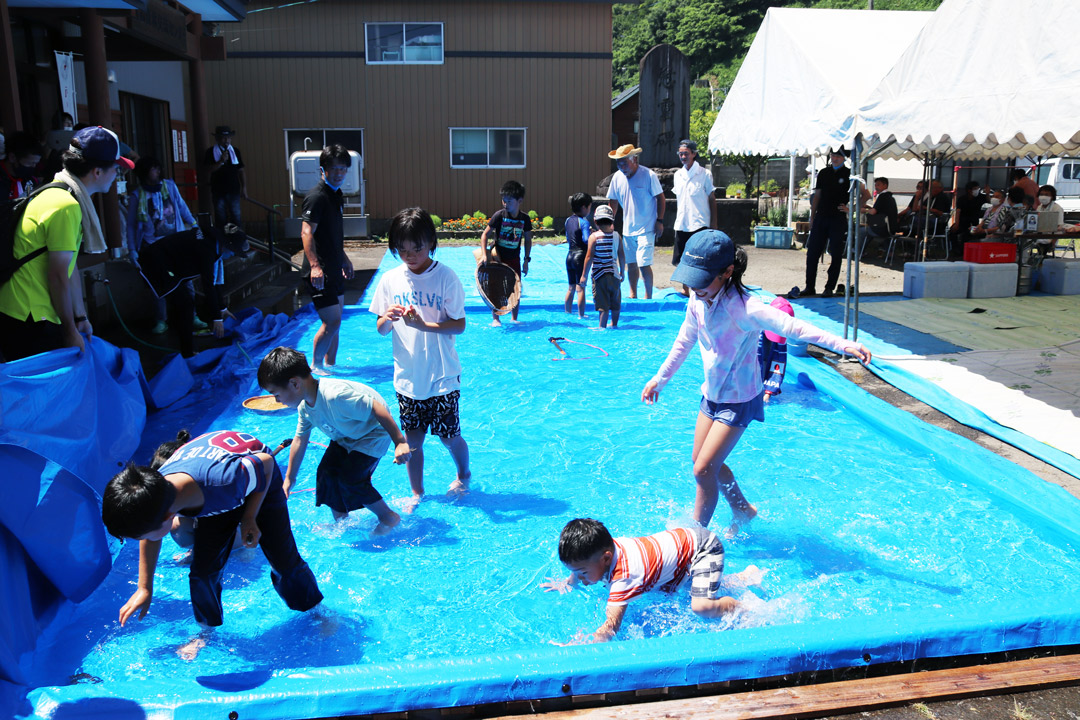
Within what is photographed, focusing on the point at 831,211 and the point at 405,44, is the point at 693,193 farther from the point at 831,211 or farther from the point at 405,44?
the point at 405,44

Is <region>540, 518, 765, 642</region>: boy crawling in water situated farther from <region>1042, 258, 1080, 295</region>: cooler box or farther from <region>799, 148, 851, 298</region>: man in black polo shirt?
<region>1042, 258, 1080, 295</region>: cooler box

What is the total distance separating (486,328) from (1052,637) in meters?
7.64

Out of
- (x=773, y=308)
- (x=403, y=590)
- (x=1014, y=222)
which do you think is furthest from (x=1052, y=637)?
(x=1014, y=222)

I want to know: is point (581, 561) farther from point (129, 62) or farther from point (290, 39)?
point (290, 39)

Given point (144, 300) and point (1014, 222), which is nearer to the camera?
point (144, 300)

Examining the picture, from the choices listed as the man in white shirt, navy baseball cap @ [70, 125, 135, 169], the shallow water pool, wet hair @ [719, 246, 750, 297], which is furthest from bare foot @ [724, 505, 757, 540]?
the man in white shirt

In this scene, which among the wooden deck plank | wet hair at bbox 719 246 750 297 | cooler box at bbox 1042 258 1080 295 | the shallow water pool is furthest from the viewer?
cooler box at bbox 1042 258 1080 295

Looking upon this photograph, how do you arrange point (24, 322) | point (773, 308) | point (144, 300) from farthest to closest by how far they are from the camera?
point (144, 300)
point (24, 322)
point (773, 308)

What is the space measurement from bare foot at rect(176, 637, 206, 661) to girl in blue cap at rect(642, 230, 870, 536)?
7.95ft

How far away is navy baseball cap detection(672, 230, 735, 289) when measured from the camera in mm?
3754

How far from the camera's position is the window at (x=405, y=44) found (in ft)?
71.4

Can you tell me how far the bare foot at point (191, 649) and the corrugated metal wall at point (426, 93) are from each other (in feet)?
63.9

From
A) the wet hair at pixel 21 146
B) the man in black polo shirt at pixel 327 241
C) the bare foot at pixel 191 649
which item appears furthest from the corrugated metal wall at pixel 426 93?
the bare foot at pixel 191 649

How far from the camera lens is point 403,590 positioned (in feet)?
13.6
